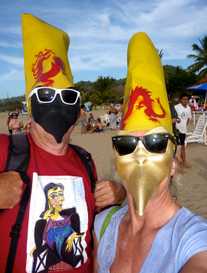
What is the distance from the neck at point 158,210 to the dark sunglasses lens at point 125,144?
0.67ft

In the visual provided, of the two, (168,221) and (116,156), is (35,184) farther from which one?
(168,221)

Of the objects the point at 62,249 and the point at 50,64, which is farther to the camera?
the point at 50,64

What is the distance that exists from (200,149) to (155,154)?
1058 centimetres

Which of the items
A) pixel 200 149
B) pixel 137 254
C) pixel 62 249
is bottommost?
pixel 200 149

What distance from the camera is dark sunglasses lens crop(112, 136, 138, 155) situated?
5.86 feet

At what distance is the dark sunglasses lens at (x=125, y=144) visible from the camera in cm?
179

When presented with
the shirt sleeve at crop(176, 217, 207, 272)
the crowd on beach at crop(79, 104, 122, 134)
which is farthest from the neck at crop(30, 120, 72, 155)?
the crowd on beach at crop(79, 104, 122, 134)

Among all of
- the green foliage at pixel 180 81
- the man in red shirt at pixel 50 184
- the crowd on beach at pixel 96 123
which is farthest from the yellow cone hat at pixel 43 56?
the green foliage at pixel 180 81

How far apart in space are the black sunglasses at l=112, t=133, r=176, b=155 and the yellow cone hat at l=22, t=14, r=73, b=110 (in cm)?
80

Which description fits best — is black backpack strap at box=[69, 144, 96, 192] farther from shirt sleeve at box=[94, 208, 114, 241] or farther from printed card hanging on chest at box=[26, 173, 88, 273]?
shirt sleeve at box=[94, 208, 114, 241]

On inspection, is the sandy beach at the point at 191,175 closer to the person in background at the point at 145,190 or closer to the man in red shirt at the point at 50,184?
the person in background at the point at 145,190

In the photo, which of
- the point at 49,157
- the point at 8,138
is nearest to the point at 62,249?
the point at 49,157

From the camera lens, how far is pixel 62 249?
2.19 m

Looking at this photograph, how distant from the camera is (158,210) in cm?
175
